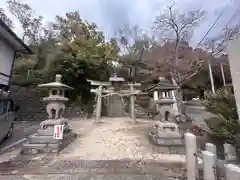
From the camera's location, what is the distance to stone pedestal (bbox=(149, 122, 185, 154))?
5589mm

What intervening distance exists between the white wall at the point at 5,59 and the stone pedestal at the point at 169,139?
711 cm

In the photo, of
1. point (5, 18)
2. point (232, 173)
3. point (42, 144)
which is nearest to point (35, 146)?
point (42, 144)

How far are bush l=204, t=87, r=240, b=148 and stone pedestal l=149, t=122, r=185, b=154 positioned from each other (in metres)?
1.02

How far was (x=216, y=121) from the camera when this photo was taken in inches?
205

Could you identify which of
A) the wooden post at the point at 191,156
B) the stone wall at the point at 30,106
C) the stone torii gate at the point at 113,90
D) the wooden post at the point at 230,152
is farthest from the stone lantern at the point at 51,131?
the stone wall at the point at 30,106

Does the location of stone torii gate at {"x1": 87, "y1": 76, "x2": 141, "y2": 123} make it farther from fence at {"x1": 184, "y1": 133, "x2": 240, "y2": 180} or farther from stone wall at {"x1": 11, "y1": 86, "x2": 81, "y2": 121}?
fence at {"x1": 184, "y1": 133, "x2": 240, "y2": 180}

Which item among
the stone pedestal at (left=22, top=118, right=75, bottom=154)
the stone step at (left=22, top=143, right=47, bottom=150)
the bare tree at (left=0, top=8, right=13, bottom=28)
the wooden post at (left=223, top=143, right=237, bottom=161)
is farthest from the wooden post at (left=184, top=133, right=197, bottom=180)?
the bare tree at (left=0, top=8, right=13, bottom=28)

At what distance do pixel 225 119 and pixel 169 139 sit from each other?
5.74ft

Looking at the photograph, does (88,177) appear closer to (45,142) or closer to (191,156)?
(191,156)

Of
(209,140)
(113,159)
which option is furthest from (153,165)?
(209,140)

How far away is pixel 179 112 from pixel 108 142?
5.81 metres

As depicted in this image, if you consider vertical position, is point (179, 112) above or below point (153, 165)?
above

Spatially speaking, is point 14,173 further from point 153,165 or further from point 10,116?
point 10,116

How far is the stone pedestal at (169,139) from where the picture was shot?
5589 millimetres
